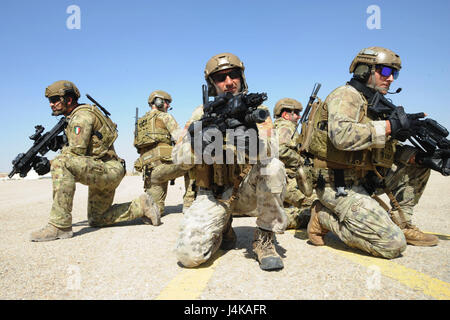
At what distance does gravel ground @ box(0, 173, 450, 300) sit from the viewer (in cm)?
218

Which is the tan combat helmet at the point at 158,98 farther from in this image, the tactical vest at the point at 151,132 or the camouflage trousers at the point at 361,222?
the camouflage trousers at the point at 361,222

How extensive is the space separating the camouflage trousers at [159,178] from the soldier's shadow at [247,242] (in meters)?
2.16

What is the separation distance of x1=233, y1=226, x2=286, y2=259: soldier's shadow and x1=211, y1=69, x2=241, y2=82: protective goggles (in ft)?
6.19

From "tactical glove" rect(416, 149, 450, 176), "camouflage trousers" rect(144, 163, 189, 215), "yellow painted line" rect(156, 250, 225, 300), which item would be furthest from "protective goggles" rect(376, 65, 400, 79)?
"camouflage trousers" rect(144, 163, 189, 215)

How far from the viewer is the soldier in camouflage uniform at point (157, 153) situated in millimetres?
6082

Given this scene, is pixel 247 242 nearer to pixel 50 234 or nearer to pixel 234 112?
pixel 234 112

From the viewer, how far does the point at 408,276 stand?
244 cm

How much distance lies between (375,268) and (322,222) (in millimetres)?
882

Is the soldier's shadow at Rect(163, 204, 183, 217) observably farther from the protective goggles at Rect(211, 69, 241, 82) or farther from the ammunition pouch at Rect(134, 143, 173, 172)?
the protective goggles at Rect(211, 69, 241, 82)

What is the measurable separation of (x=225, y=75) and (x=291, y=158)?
2.91 m

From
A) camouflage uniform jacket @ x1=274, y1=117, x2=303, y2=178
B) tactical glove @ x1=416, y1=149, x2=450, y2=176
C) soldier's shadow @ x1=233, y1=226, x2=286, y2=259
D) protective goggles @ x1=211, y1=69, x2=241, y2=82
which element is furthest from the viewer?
camouflage uniform jacket @ x1=274, y1=117, x2=303, y2=178

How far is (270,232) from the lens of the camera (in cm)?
294

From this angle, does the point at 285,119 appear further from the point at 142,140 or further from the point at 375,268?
the point at 375,268
